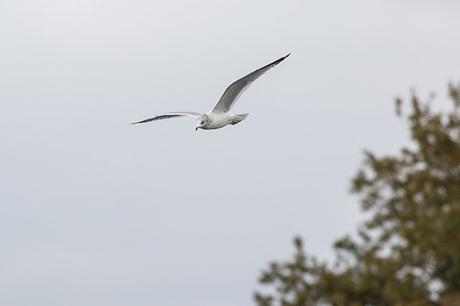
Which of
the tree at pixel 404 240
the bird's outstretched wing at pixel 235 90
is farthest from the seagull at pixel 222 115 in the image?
the tree at pixel 404 240

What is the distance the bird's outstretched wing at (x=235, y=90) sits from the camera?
1754 inches

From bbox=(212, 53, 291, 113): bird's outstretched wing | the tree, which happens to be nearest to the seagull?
bbox=(212, 53, 291, 113): bird's outstretched wing

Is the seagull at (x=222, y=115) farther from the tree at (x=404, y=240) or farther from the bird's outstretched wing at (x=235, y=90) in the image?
the tree at (x=404, y=240)

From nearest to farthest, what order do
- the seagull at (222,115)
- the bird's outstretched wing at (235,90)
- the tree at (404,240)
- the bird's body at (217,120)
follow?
the tree at (404,240) < the bird's outstretched wing at (235,90) < the seagull at (222,115) < the bird's body at (217,120)

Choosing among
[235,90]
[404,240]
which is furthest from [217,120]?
[404,240]

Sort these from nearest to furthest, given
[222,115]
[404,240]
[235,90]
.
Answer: [404,240] → [235,90] → [222,115]

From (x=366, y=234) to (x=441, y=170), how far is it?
69.7 inches

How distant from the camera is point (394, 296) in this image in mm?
24641

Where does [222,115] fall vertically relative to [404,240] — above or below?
above

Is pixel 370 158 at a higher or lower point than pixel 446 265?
higher

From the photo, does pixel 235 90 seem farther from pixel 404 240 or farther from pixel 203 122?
pixel 404 240

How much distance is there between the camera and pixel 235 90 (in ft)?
151

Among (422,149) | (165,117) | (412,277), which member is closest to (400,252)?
(412,277)

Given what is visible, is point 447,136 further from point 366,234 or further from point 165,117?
point 165,117
